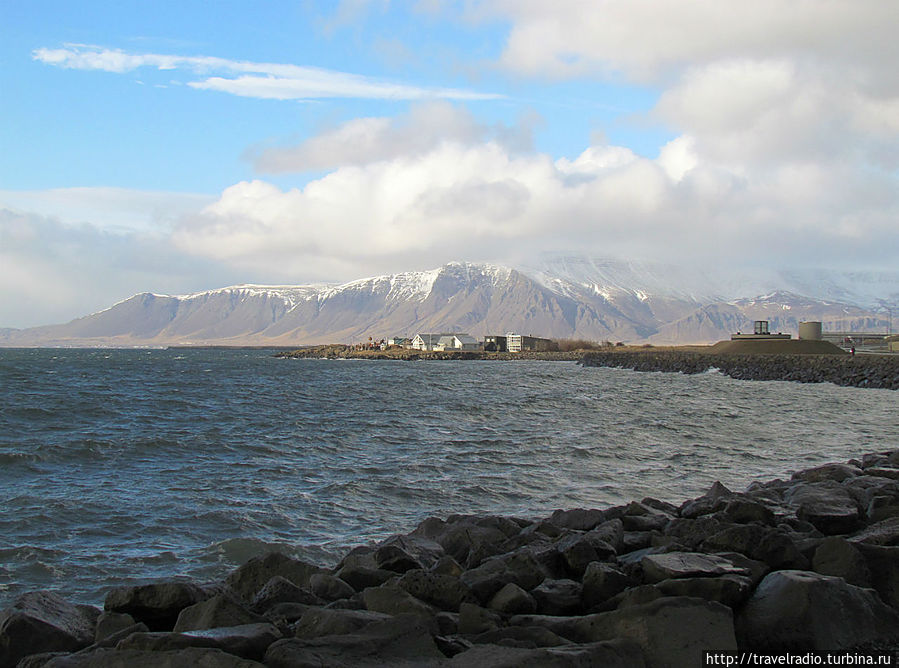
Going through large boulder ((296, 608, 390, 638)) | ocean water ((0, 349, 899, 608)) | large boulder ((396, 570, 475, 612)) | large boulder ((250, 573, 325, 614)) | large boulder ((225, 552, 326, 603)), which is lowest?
ocean water ((0, 349, 899, 608))

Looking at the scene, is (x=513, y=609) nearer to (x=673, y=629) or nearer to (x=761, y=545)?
(x=673, y=629)

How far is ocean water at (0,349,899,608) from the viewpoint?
36.4 ft

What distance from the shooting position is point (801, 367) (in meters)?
63.0

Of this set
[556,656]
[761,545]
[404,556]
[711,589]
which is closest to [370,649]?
[556,656]

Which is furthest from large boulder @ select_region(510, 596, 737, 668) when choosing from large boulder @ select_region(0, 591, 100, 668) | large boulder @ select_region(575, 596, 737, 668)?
large boulder @ select_region(0, 591, 100, 668)

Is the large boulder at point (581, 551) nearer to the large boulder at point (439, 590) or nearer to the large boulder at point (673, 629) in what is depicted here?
the large boulder at point (439, 590)

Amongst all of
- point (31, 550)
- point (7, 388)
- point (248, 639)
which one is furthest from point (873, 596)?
point (7, 388)

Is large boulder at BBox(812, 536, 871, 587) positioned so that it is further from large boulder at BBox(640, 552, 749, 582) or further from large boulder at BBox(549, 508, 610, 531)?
large boulder at BBox(549, 508, 610, 531)

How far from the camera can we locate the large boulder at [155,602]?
645 cm

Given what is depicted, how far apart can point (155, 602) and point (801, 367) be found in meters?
64.5

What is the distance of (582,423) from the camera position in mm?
28125

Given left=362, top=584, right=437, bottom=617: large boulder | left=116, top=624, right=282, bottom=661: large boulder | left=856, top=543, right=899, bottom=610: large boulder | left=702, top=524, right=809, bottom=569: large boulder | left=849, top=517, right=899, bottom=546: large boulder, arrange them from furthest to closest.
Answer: left=849, top=517, right=899, bottom=546: large boulder → left=702, top=524, right=809, bottom=569: large boulder → left=856, top=543, right=899, bottom=610: large boulder → left=362, top=584, right=437, bottom=617: large boulder → left=116, top=624, right=282, bottom=661: large boulder

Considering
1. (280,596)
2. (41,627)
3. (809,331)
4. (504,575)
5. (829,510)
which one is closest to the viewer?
(41,627)

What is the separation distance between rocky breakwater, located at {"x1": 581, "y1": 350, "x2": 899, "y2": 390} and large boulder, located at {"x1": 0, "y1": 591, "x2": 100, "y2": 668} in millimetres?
50133
